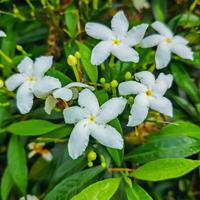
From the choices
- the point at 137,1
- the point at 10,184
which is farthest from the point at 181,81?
the point at 10,184

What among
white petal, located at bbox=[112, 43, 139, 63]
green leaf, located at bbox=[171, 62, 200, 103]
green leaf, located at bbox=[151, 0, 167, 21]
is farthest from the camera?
green leaf, located at bbox=[151, 0, 167, 21]

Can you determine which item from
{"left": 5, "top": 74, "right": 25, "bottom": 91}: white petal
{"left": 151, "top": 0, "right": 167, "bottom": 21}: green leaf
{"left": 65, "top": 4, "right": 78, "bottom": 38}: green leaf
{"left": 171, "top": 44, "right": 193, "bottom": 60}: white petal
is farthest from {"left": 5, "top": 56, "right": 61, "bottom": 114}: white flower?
{"left": 151, "top": 0, "right": 167, "bottom": 21}: green leaf

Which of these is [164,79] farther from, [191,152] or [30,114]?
[30,114]

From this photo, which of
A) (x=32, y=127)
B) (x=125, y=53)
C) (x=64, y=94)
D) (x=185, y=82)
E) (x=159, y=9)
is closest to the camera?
(x=64, y=94)

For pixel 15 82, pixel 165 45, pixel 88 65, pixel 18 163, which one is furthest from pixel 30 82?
pixel 165 45

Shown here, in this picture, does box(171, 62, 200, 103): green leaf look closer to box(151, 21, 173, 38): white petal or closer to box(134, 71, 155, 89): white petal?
box(151, 21, 173, 38): white petal

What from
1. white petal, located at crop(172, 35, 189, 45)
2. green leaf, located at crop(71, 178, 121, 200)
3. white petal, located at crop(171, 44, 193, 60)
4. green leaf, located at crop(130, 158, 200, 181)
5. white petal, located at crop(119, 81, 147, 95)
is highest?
white petal, located at crop(172, 35, 189, 45)

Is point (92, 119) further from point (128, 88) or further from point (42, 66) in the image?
point (42, 66)
